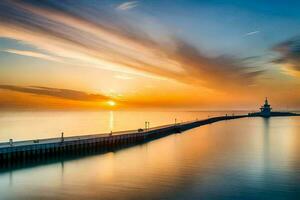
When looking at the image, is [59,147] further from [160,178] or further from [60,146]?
[160,178]

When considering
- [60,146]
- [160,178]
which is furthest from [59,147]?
[160,178]

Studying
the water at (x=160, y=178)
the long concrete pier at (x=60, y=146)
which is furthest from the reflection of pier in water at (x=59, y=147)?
the water at (x=160, y=178)

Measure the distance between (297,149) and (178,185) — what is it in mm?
41195

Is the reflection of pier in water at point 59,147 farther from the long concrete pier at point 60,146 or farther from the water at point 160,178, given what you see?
the water at point 160,178

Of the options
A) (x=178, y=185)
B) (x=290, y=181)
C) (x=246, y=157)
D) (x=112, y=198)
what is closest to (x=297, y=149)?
(x=246, y=157)

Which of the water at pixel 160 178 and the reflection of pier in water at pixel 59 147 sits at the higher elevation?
the reflection of pier in water at pixel 59 147

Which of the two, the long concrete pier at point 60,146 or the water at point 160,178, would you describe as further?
the long concrete pier at point 60,146

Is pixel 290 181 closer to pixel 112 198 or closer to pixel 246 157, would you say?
pixel 246 157

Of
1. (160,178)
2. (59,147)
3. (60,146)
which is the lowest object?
(160,178)

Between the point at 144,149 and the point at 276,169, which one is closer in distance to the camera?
the point at 276,169

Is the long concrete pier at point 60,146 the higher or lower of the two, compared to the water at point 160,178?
higher

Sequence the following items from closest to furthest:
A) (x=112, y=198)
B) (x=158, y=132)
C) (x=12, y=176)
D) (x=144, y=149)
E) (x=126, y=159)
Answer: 1. (x=112, y=198)
2. (x=12, y=176)
3. (x=126, y=159)
4. (x=144, y=149)
5. (x=158, y=132)

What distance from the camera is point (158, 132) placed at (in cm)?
8800

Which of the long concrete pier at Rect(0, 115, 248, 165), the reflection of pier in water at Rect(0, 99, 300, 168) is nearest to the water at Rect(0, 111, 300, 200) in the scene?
the reflection of pier in water at Rect(0, 99, 300, 168)
